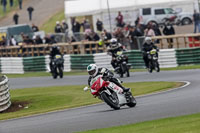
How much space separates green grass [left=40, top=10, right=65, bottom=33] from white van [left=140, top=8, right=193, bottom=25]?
11853 millimetres

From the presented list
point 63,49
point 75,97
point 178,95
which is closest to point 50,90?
point 75,97

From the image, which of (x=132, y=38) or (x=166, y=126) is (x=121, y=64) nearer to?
(x=132, y=38)

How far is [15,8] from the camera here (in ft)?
196

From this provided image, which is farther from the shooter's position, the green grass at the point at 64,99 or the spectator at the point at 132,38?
the spectator at the point at 132,38

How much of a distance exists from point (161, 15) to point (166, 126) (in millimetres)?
29110

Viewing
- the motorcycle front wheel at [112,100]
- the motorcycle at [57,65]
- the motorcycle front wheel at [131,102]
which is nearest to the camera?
the motorcycle front wheel at [112,100]

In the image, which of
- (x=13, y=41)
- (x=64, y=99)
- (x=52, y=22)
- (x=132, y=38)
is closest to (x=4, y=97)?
(x=64, y=99)

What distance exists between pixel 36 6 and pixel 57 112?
42445 millimetres

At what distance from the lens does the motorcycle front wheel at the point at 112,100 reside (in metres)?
15.0

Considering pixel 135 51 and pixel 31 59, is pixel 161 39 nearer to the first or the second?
pixel 135 51

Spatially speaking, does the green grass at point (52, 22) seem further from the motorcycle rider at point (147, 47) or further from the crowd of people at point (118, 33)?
the motorcycle rider at point (147, 47)

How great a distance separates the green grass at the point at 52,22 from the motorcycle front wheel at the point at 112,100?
3495 cm

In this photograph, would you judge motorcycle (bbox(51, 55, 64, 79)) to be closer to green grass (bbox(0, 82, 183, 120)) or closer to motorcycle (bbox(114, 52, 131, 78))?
motorcycle (bbox(114, 52, 131, 78))

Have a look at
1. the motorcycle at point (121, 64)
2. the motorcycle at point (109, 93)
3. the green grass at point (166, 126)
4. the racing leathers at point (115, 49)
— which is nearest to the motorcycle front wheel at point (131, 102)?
the motorcycle at point (109, 93)
